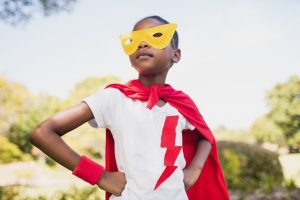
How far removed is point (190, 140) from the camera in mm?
2742

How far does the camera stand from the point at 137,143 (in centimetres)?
216

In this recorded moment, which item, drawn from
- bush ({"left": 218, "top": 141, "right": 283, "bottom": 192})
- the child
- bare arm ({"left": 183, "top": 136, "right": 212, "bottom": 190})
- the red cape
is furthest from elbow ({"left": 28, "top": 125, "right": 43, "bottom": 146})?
bush ({"left": 218, "top": 141, "right": 283, "bottom": 192})

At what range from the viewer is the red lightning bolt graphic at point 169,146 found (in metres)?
2.14

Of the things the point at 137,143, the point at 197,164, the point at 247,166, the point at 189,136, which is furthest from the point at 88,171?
the point at 247,166

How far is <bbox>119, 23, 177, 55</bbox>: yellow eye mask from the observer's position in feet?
7.52

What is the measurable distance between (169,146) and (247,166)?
8.46 metres

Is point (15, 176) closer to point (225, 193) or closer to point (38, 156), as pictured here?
point (38, 156)

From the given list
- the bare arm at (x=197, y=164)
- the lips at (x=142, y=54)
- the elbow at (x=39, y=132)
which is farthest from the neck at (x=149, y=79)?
the elbow at (x=39, y=132)

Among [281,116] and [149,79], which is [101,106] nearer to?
[149,79]

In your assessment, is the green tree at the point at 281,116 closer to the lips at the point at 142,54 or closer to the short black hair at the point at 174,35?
the short black hair at the point at 174,35

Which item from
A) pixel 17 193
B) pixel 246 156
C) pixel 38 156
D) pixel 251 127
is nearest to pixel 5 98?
pixel 38 156

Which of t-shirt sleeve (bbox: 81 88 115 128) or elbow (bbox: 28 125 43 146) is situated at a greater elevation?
t-shirt sleeve (bbox: 81 88 115 128)

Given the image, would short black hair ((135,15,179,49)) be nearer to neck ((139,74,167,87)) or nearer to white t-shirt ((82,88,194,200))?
neck ((139,74,167,87))

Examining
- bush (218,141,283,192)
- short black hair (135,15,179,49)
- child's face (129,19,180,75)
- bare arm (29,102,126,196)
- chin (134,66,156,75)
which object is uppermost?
short black hair (135,15,179,49)
